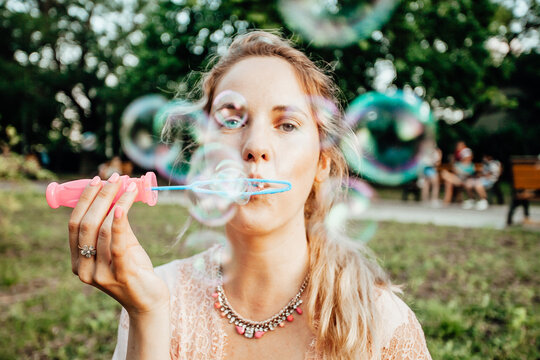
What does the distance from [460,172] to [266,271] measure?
9.97 m

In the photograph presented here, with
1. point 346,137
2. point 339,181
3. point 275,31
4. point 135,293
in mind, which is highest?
point 275,31

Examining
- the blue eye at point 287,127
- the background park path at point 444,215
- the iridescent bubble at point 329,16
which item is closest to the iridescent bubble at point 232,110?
the blue eye at point 287,127

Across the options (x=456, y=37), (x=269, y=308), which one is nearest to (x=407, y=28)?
(x=456, y=37)

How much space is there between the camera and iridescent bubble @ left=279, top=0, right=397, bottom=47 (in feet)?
29.2

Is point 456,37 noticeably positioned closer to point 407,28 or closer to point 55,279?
point 407,28

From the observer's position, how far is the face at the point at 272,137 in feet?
3.93

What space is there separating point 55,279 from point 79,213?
3537 millimetres

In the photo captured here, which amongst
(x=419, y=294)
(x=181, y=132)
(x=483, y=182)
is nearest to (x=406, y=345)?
(x=181, y=132)

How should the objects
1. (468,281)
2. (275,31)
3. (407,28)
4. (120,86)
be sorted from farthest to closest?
1. (120,86)
2. (407,28)
3. (468,281)
4. (275,31)

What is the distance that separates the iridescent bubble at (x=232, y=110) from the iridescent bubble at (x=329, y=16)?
26.4 ft

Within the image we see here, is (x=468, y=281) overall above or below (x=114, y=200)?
below

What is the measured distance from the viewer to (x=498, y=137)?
2027 centimetres

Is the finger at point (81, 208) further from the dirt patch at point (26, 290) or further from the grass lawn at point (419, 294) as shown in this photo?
the dirt patch at point (26, 290)

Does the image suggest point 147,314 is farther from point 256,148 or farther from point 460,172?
point 460,172
